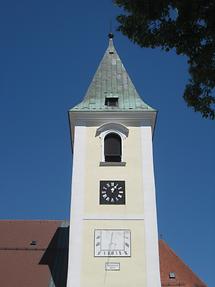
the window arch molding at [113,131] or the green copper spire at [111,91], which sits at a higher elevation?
the green copper spire at [111,91]

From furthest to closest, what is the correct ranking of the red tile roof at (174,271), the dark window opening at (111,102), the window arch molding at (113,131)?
the dark window opening at (111,102), the red tile roof at (174,271), the window arch molding at (113,131)

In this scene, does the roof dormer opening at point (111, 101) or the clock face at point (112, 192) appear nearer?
the clock face at point (112, 192)

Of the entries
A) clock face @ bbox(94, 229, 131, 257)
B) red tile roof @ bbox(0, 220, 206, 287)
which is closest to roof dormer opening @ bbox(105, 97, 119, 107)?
red tile roof @ bbox(0, 220, 206, 287)

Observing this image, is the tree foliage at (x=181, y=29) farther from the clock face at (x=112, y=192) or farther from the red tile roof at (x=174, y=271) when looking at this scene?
the red tile roof at (x=174, y=271)

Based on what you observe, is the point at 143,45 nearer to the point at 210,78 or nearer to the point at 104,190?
the point at 210,78

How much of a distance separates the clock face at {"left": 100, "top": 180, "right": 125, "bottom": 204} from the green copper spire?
3540 millimetres

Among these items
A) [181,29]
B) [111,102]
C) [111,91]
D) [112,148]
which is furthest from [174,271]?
[181,29]

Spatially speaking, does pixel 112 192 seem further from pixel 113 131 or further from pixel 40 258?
pixel 40 258

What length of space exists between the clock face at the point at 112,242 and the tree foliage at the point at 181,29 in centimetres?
996

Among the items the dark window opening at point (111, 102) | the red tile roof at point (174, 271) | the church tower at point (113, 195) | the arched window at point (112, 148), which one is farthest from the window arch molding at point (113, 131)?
the red tile roof at point (174, 271)

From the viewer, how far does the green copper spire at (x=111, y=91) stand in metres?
21.3

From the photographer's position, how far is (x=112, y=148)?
66.1ft

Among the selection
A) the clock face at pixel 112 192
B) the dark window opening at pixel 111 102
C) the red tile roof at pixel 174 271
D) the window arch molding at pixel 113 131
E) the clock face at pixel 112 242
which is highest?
the dark window opening at pixel 111 102

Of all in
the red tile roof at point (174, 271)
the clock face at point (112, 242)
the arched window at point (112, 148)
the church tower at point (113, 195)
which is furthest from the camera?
the red tile roof at point (174, 271)
